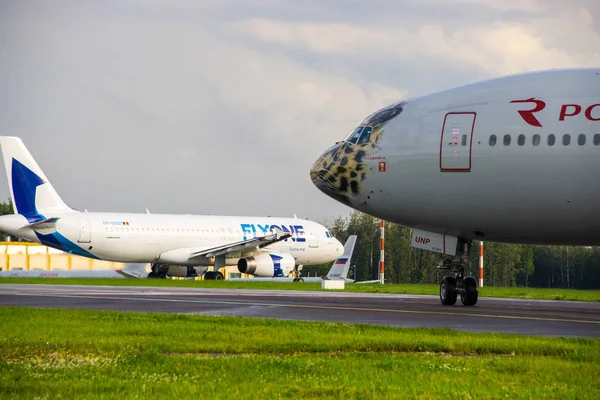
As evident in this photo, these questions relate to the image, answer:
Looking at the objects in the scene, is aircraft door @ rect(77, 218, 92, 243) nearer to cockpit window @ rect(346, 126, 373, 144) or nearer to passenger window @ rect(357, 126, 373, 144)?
cockpit window @ rect(346, 126, 373, 144)

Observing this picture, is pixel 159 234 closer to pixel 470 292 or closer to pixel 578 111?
pixel 470 292

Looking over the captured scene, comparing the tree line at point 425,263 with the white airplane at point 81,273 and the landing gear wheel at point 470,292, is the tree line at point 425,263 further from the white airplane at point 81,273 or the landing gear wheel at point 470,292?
the landing gear wheel at point 470,292

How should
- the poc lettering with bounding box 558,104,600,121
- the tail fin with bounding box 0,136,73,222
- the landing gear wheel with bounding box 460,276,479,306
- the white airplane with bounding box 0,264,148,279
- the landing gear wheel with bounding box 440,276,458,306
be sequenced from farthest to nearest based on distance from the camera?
the white airplane with bounding box 0,264,148,279
the tail fin with bounding box 0,136,73,222
the landing gear wheel with bounding box 440,276,458,306
the landing gear wheel with bounding box 460,276,479,306
the poc lettering with bounding box 558,104,600,121

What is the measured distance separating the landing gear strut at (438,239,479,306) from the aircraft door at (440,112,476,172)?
2732 mm

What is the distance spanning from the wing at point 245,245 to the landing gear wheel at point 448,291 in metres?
33.6

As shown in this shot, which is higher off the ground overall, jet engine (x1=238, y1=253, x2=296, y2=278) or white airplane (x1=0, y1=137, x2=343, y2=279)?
white airplane (x1=0, y1=137, x2=343, y2=279)

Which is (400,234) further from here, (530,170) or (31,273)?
(530,170)

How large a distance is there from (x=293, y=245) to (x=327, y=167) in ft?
132

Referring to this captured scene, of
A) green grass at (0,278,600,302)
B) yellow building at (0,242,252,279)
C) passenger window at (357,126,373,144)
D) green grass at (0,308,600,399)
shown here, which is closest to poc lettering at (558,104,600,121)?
passenger window at (357,126,373,144)

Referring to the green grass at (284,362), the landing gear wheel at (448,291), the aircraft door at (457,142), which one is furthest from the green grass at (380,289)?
the green grass at (284,362)

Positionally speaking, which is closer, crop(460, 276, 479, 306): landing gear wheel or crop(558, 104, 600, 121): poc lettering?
crop(558, 104, 600, 121): poc lettering

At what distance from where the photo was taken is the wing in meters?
58.2

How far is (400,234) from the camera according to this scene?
127 m

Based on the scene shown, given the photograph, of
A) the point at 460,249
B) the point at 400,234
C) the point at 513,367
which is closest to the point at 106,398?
the point at 513,367
